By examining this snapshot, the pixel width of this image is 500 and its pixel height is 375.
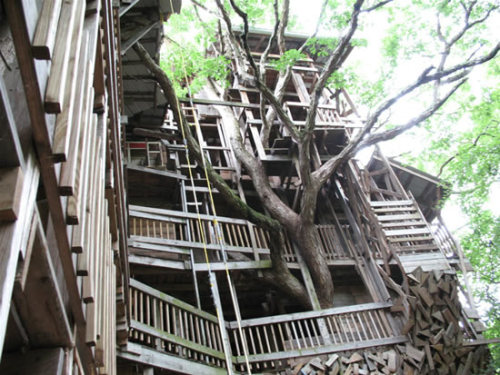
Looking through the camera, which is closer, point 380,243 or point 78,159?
point 78,159

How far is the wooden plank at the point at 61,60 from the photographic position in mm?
1523

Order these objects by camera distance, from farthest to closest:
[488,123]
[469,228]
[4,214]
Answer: [469,228] < [488,123] < [4,214]

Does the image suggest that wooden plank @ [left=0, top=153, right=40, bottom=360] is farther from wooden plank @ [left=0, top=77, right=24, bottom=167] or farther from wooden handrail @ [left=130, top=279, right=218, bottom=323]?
wooden handrail @ [left=130, top=279, right=218, bottom=323]

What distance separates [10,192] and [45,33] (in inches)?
22.9

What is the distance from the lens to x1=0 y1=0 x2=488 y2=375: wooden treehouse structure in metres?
1.62

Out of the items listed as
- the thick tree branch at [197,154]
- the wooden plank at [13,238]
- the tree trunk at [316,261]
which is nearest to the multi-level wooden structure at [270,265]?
the tree trunk at [316,261]

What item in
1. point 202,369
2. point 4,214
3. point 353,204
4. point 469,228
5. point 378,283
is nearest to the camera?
point 4,214

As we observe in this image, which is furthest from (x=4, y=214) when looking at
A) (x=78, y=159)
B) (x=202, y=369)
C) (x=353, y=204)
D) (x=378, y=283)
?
(x=353, y=204)

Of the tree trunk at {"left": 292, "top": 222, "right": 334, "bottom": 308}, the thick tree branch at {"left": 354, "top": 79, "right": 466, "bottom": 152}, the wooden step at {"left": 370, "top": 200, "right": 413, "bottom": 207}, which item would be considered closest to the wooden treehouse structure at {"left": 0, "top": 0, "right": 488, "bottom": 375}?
the wooden step at {"left": 370, "top": 200, "right": 413, "bottom": 207}

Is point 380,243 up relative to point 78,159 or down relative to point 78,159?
up

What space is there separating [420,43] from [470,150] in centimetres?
442

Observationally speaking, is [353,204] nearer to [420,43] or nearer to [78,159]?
[420,43]

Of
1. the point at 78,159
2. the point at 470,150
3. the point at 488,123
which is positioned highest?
the point at 488,123

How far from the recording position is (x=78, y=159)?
203 centimetres
